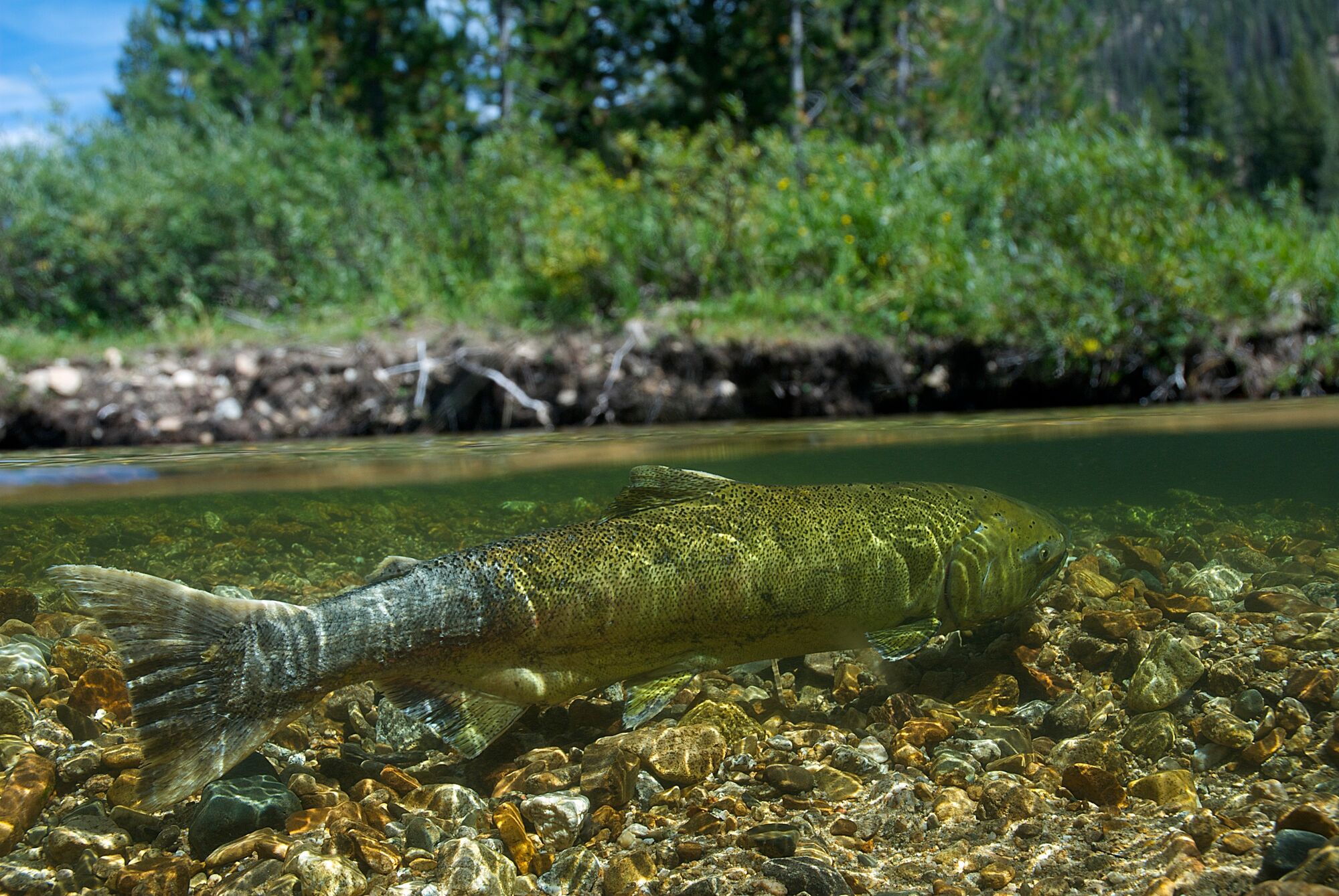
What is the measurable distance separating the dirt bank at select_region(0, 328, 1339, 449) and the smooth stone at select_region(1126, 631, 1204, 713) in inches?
223

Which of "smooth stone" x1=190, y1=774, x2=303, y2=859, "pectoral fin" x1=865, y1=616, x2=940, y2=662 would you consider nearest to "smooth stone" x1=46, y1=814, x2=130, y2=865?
"smooth stone" x1=190, y1=774, x2=303, y2=859

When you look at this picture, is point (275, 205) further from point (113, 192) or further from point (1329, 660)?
point (1329, 660)

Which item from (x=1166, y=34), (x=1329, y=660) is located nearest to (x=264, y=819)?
(x=1329, y=660)

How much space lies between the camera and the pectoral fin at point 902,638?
297 cm

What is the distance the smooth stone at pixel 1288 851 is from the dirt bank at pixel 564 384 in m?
6.75

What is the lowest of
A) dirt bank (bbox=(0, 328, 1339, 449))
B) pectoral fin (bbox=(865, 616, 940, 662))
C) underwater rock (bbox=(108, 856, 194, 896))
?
underwater rock (bbox=(108, 856, 194, 896))

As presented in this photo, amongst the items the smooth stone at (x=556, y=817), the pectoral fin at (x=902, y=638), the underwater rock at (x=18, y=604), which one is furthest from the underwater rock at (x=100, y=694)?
the pectoral fin at (x=902, y=638)

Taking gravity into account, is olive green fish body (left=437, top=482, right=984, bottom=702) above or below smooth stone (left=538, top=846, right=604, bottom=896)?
above

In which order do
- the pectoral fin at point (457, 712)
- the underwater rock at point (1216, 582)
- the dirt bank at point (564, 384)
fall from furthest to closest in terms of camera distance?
the dirt bank at point (564, 384) < the underwater rock at point (1216, 582) < the pectoral fin at point (457, 712)

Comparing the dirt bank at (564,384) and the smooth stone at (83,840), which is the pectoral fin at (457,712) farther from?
the dirt bank at (564,384)

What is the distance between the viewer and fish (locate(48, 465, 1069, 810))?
2.56m

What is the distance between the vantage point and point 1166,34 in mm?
108500

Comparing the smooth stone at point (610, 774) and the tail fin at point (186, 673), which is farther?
the smooth stone at point (610, 774)

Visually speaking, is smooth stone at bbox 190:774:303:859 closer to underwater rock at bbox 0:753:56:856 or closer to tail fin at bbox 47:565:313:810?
tail fin at bbox 47:565:313:810
